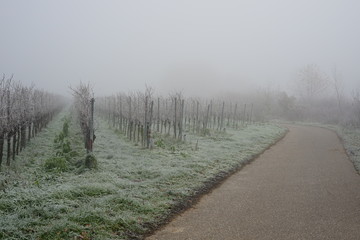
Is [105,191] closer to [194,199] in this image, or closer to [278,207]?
[194,199]

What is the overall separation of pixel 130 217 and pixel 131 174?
422 centimetres

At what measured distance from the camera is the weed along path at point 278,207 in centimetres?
706

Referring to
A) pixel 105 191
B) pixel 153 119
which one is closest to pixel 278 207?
pixel 105 191

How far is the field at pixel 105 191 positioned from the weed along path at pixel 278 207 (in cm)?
75

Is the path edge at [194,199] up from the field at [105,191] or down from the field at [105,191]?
down

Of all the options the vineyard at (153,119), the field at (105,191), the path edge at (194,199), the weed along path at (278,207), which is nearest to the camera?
the field at (105,191)

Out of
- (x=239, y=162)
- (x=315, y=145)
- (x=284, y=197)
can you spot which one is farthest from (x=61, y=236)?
(x=315, y=145)

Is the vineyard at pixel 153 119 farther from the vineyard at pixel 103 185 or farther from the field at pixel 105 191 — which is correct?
the field at pixel 105 191

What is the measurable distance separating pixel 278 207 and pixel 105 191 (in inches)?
199

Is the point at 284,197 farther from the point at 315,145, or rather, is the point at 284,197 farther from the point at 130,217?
the point at 315,145

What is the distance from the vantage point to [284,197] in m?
9.71

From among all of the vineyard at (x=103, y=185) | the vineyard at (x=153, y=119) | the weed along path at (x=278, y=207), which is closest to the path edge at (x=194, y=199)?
the vineyard at (x=103, y=185)

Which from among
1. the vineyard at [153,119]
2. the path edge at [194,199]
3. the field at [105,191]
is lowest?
the path edge at [194,199]

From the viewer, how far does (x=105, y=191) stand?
30.1 ft
